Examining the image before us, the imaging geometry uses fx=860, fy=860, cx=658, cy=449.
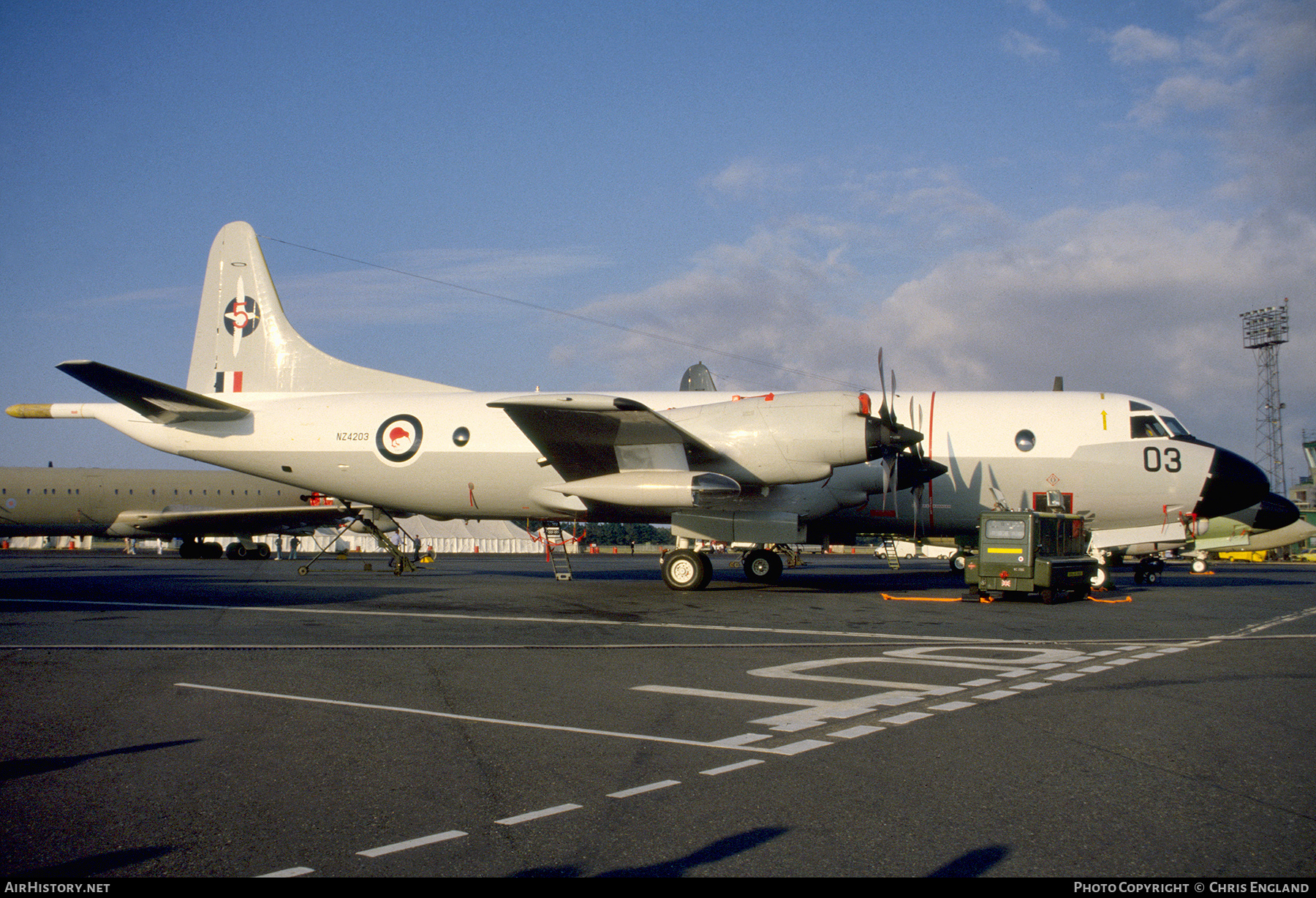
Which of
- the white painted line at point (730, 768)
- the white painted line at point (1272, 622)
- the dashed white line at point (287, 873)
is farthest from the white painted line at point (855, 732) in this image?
the white painted line at point (1272, 622)

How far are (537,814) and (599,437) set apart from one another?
48.0ft

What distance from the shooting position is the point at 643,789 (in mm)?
4934

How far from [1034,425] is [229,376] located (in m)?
21.2

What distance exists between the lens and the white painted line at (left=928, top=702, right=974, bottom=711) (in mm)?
7284

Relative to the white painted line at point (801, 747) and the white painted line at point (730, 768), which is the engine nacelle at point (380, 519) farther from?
the white painted line at point (730, 768)

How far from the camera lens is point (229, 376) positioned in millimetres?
23766

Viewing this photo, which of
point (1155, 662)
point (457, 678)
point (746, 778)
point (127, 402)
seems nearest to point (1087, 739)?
point (746, 778)

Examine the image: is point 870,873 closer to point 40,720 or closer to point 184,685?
point 40,720

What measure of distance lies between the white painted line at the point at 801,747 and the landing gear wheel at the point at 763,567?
1732 centimetres

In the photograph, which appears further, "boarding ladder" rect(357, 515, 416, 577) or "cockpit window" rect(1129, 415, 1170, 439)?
"boarding ladder" rect(357, 515, 416, 577)

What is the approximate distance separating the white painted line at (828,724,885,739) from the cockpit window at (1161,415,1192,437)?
724 inches

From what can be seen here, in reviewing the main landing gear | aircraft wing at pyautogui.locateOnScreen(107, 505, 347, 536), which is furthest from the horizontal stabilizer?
aircraft wing at pyautogui.locateOnScreen(107, 505, 347, 536)

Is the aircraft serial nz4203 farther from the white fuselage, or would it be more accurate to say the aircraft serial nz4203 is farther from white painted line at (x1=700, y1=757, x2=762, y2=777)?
white painted line at (x1=700, y1=757, x2=762, y2=777)

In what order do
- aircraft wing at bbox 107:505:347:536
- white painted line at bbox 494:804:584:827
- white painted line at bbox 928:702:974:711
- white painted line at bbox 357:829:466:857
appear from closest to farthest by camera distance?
white painted line at bbox 357:829:466:857 → white painted line at bbox 494:804:584:827 → white painted line at bbox 928:702:974:711 → aircraft wing at bbox 107:505:347:536
